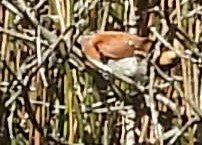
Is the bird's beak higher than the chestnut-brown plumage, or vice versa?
the chestnut-brown plumage

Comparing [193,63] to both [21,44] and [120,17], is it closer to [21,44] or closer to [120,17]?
[120,17]

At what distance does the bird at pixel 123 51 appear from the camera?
1.87m

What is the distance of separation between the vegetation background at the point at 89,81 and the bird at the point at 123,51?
0.02 m

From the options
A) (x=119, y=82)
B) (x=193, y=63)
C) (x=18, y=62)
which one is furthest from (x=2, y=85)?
(x=193, y=63)

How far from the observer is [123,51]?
188cm

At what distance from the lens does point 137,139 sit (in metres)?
1.91

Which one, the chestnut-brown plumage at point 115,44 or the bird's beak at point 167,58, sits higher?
the chestnut-brown plumage at point 115,44

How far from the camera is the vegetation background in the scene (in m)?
1.88

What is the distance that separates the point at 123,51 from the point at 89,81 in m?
0.09

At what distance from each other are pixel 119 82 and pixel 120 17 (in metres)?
0.12

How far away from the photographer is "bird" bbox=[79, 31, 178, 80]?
1869mm

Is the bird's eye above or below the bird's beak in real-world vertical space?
above

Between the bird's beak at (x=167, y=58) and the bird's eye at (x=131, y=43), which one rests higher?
the bird's eye at (x=131, y=43)

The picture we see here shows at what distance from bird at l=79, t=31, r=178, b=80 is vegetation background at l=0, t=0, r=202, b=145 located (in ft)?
0.05
